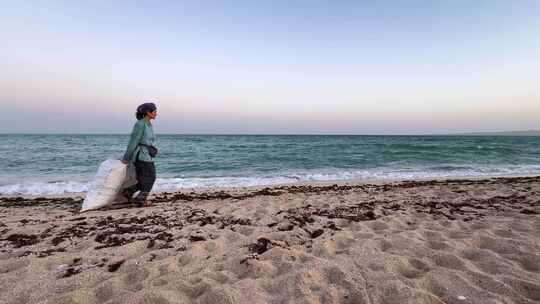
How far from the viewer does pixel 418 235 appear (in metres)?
3.67

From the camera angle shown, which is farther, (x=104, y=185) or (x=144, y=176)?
(x=144, y=176)

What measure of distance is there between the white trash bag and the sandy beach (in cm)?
37

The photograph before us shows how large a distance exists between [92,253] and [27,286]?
2.66ft

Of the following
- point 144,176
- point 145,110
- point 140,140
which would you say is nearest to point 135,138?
point 140,140

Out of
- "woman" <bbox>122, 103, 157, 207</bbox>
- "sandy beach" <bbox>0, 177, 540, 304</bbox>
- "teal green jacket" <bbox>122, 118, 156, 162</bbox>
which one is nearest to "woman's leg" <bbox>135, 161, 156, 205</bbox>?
"woman" <bbox>122, 103, 157, 207</bbox>

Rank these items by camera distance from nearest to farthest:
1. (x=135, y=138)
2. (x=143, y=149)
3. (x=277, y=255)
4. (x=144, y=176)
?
(x=277, y=255) → (x=135, y=138) → (x=143, y=149) → (x=144, y=176)

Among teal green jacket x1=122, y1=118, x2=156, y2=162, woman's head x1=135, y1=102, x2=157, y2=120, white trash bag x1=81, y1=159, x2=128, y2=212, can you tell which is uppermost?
woman's head x1=135, y1=102, x2=157, y2=120

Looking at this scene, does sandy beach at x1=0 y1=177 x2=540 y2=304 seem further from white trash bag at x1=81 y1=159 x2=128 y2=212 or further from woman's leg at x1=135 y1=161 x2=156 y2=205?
woman's leg at x1=135 y1=161 x2=156 y2=205

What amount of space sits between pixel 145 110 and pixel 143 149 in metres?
0.82

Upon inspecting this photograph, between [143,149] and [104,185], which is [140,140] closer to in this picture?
[143,149]

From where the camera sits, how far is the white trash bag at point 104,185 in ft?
18.6

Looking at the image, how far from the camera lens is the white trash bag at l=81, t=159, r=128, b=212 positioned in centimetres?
566

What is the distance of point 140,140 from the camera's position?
226 inches

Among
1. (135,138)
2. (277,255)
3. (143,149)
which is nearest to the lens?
(277,255)
